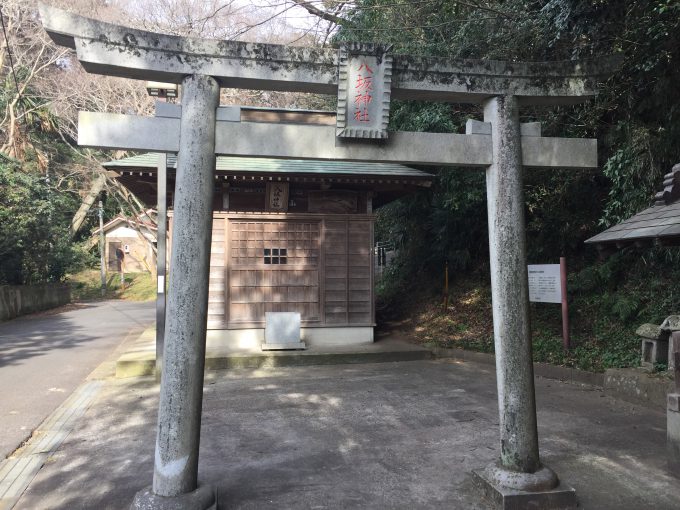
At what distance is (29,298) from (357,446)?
20.9 metres

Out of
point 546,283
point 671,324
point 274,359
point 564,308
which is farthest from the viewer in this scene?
point 274,359

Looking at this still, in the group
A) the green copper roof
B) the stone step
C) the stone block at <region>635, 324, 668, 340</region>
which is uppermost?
the green copper roof

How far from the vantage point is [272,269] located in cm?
1052

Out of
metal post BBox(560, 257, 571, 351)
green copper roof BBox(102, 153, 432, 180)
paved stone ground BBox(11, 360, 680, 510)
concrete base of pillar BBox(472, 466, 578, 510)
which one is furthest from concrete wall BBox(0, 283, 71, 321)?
concrete base of pillar BBox(472, 466, 578, 510)

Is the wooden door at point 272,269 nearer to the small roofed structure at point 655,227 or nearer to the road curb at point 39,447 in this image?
the road curb at point 39,447

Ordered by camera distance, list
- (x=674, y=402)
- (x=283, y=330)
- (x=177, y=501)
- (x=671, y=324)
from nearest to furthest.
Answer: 1. (x=177, y=501)
2. (x=674, y=402)
3. (x=671, y=324)
4. (x=283, y=330)

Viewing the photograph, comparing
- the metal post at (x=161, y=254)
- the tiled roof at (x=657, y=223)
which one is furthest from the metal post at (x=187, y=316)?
the metal post at (x=161, y=254)

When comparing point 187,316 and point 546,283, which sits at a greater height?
point 546,283

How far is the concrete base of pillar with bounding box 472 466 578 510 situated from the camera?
367 centimetres

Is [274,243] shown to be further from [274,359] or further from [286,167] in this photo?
[274,359]

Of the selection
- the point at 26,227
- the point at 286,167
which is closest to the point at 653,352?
the point at 286,167

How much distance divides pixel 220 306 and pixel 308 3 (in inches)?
249

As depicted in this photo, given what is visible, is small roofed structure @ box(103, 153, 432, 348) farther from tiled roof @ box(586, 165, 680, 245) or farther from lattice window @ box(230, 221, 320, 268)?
tiled roof @ box(586, 165, 680, 245)

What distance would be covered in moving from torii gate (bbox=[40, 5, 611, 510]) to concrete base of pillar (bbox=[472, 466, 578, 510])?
13 millimetres
